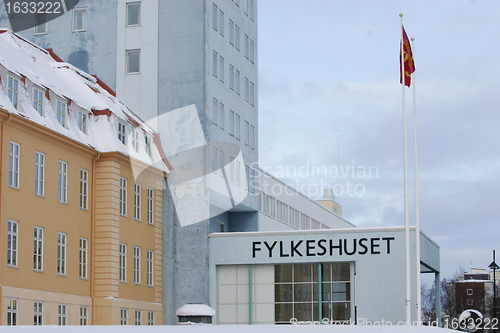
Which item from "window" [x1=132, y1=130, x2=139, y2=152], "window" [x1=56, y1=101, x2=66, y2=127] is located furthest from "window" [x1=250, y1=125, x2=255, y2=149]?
"window" [x1=56, y1=101, x2=66, y2=127]

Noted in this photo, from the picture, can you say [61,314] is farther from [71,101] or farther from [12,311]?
[71,101]

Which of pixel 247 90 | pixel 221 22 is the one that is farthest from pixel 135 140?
pixel 247 90

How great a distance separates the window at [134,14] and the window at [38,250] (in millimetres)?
18413

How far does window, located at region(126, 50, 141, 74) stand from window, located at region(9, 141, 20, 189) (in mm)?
16144

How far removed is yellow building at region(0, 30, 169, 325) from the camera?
103 ft

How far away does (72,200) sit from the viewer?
117 ft

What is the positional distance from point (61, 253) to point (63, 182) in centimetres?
321

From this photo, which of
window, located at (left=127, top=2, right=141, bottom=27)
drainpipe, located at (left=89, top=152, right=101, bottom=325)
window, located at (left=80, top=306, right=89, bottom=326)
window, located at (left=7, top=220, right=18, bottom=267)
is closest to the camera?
window, located at (left=7, top=220, right=18, bottom=267)

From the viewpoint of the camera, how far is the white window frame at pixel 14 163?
31164 millimetres

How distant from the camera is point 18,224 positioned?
31406 mm

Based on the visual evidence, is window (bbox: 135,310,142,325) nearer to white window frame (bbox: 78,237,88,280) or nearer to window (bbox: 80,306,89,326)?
window (bbox: 80,306,89,326)

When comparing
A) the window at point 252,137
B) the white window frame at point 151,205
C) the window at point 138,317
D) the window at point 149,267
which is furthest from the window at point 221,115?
the window at point 138,317

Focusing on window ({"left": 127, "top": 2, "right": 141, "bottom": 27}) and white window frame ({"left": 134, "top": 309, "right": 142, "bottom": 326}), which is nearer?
white window frame ({"left": 134, "top": 309, "right": 142, "bottom": 326})

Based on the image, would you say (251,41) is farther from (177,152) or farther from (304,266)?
(304,266)
